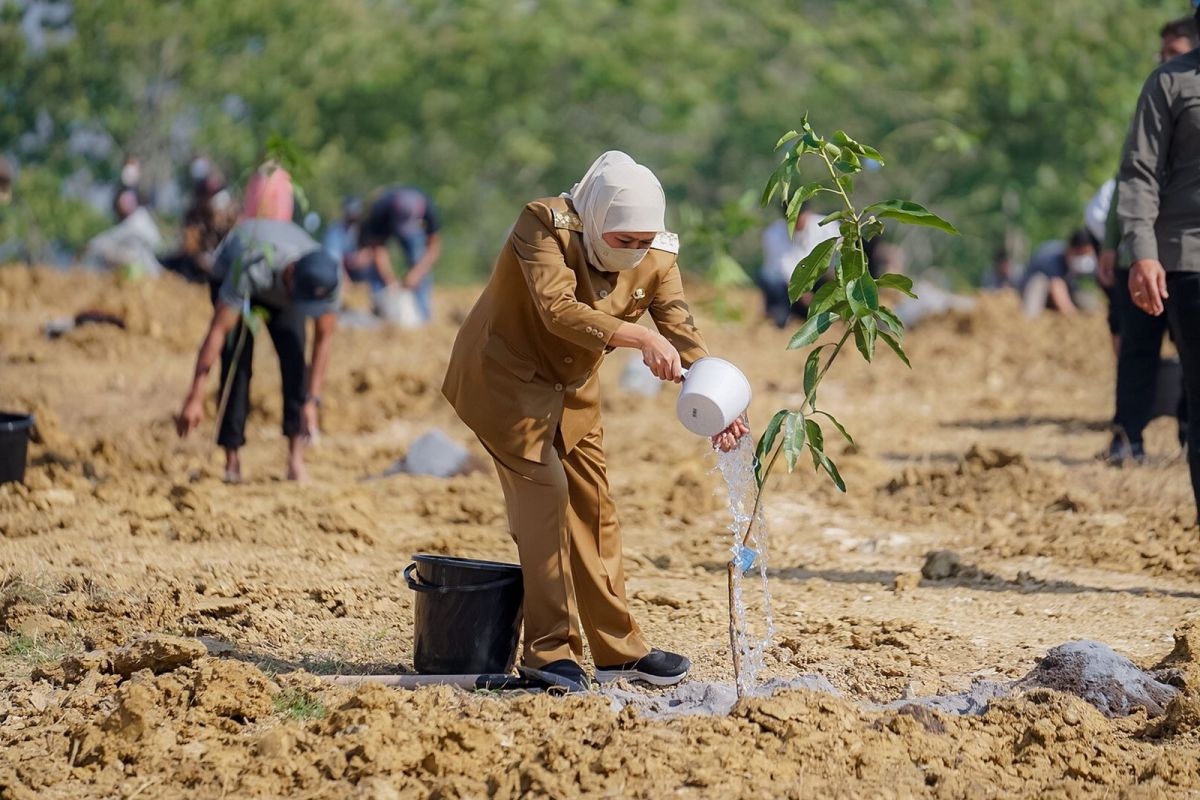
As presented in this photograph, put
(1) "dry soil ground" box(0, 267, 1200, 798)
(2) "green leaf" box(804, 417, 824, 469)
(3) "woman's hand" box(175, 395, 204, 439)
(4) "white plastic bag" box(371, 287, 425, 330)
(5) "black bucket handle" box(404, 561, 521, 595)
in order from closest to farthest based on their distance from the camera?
(1) "dry soil ground" box(0, 267, 1200, 798) → (2) "green leaf" box(804, 417, 824, 469) → (5) "black bucket handle" box(404, 561, 521, 595) → (3) "woman's hand" box(175, 395, 204, 439) → (4) "white plastic bag" box(371, 287, 425, 330)

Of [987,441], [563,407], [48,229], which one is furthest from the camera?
[48,229]

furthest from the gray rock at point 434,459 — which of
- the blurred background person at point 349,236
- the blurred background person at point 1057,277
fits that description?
the blurred background person at point 1057,277

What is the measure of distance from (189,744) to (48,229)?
2571 cm

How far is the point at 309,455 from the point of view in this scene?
9039 mm

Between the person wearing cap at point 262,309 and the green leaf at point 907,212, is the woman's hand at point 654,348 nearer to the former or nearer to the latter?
the green leaf at point 907,212

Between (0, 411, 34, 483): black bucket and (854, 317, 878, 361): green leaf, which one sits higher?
(854, 317, 878, 361): green leaf

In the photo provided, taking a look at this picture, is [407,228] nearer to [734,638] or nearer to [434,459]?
[434,459]

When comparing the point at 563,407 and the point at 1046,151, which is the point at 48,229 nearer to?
the point at 1046,151

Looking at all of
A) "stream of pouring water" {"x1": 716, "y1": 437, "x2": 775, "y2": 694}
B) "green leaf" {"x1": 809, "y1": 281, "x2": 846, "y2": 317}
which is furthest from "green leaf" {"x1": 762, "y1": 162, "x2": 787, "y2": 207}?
"stream of pouring water" {"x1": 716, "y1": 437, "x2": 775, "y2": 694}

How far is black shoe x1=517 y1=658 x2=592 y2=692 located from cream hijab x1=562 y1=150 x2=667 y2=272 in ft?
3.69

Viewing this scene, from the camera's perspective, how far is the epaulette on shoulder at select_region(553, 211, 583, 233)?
407cm

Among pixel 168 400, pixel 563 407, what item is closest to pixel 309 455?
pixel 168 400

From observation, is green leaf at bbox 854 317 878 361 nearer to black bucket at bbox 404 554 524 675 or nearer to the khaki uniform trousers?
the khaki uniform trousers

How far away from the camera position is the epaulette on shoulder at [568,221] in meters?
4.07
